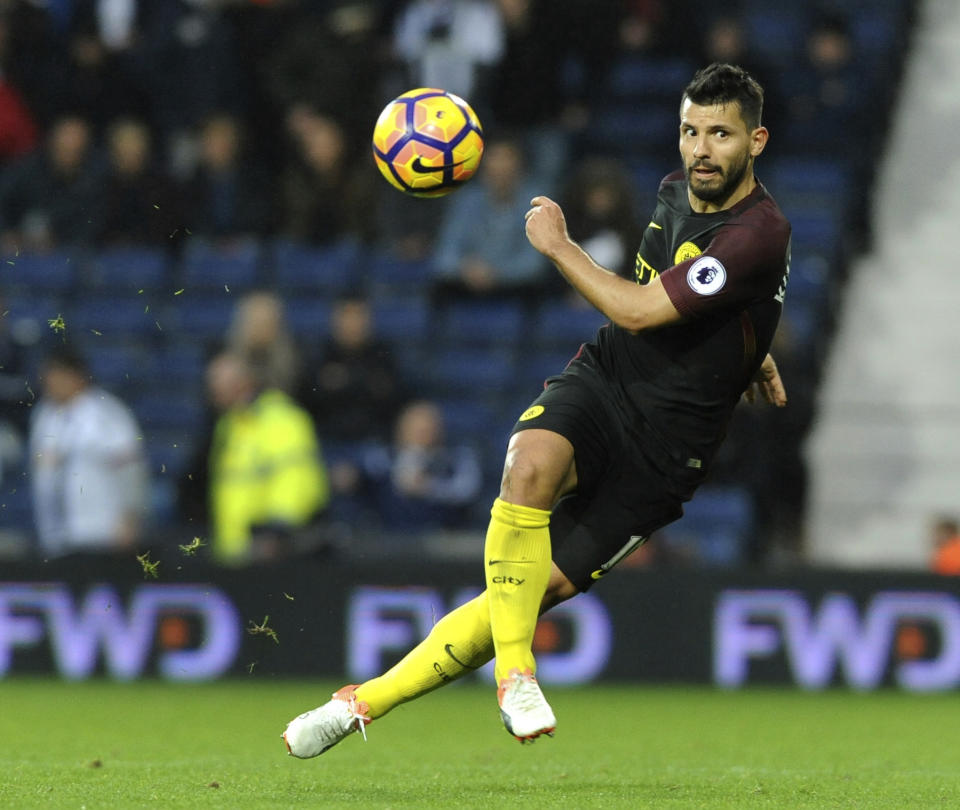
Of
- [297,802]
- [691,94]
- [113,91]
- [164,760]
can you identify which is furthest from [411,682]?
[113,91]

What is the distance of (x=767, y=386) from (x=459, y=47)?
298 inches

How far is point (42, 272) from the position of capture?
Result: 13953 mm

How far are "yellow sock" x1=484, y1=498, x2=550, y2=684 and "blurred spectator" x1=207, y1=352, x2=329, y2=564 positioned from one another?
5489 millimetres

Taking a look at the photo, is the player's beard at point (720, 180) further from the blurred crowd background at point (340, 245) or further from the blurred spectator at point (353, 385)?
the blurred spectator at point (353, 385)

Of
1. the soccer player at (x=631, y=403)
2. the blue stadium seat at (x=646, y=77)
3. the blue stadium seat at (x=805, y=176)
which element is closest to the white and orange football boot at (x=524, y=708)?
the soccer player at (x=631, y=403)

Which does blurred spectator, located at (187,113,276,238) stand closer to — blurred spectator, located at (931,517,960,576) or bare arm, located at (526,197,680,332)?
blurred spectator, located at (931,517,960,576)

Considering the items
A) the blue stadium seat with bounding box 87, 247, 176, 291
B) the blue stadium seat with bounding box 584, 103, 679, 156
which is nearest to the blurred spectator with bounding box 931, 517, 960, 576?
the blue stadium seat with bounding box 584, 103, 679, 156

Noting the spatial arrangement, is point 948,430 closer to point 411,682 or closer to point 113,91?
point 113,91

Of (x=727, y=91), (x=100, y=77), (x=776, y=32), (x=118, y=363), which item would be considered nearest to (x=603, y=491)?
(x=727, y=91)

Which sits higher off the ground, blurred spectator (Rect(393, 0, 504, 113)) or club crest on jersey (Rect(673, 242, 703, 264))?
blurred spectator (Rect(393, 0, 504, 113))

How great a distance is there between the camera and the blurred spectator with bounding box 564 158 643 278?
470 inches

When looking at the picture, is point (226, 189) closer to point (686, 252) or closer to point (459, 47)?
point (459, 47)

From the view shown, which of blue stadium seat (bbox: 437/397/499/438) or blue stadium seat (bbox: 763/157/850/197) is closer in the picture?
blue stadium seat (bbox: 437/397/499/438)

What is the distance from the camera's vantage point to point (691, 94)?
5.68 m
